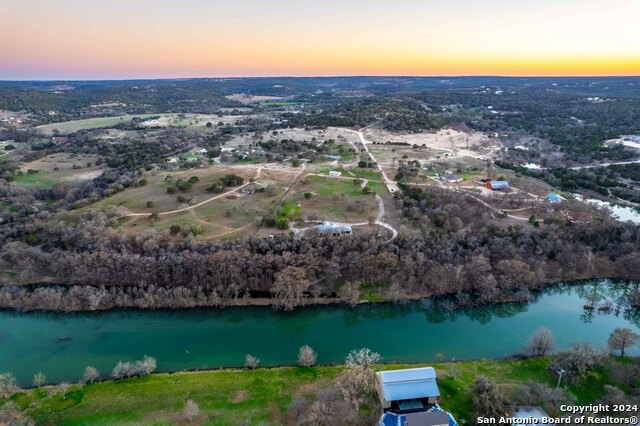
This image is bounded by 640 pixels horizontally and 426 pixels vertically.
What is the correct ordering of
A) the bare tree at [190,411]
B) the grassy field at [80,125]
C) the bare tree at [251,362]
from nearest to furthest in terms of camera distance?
the bare tree at [190,411], the bare tree at [251,362], the grassy field at [80,125]

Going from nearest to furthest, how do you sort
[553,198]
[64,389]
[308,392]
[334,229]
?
[308,392] < [64,389] < [334,229] < [553,198]

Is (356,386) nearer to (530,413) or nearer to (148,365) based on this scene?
(530,413)

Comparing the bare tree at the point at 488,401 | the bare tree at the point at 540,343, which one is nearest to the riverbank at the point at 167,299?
the bare tree at the point at 540,343

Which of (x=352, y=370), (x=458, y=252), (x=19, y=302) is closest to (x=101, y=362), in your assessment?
(x=19, y=302)

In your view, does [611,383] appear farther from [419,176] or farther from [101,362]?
[419,176]

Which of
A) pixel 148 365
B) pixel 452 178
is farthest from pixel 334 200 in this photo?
pixel 148 365

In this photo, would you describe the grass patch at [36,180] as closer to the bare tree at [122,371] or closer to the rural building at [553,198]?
the bare tree at [122,371]

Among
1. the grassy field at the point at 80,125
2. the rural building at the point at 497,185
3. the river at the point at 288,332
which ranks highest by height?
the grassy field at the point at 80,125
